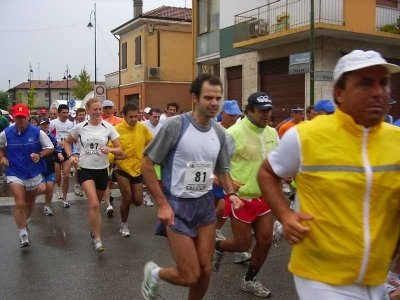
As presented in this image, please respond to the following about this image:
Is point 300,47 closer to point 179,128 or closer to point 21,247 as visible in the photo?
point 21,247

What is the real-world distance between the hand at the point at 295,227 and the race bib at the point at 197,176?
1.60 metres

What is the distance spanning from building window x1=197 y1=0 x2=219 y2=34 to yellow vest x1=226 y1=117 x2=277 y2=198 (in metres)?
20.0

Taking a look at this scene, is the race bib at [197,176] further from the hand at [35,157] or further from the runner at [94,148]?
the hand at [35,157]

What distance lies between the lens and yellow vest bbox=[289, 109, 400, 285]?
228cm

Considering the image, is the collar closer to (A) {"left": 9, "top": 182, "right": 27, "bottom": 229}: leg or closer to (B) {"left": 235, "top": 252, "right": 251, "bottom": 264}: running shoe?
(B) {"left": 235, "top": 252, "right": 251, "bottom": 264}: running shoe

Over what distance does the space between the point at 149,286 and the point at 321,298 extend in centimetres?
197

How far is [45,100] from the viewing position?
114 meters

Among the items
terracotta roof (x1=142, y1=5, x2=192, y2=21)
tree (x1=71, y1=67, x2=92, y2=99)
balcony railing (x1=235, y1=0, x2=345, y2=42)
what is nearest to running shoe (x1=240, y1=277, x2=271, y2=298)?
balcony railing (x1=235, y1=0, x2=345, y2=42)

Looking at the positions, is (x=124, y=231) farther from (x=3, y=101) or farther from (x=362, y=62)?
(x=3, y=101)

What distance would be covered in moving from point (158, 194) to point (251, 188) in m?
1.48

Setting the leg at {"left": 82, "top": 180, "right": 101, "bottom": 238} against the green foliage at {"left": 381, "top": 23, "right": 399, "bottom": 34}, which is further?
the green foliage at {"left": 381, "top": 23, "right": 399, "bottom": 34}

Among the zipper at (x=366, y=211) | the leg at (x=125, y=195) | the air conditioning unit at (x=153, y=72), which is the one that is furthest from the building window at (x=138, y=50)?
the zipper at (x=366, y=211)

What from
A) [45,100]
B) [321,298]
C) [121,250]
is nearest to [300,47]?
[121,250]

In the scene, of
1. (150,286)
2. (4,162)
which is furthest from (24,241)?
(150,286)
